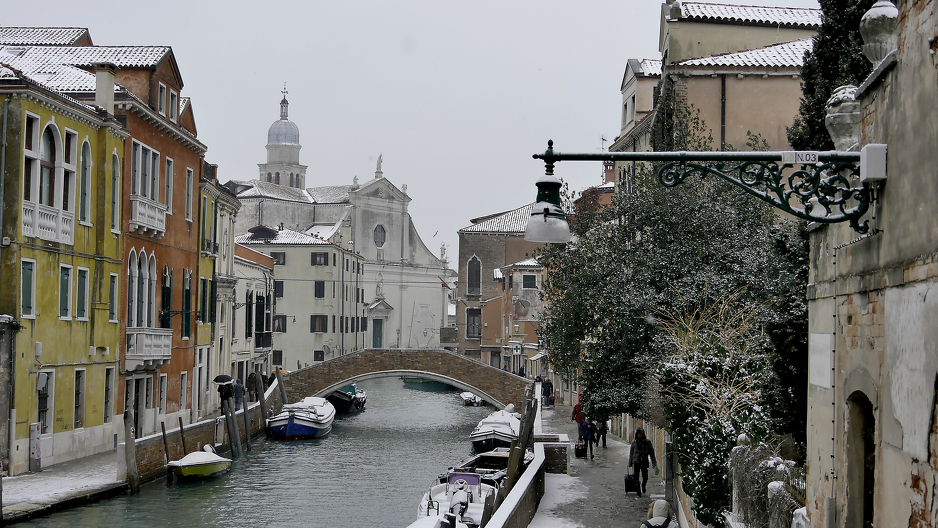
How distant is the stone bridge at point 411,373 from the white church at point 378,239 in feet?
82.9

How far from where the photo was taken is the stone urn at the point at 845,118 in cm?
573

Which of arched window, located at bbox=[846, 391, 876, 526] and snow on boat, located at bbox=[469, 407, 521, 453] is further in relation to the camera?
snow on boat, located at bbox=[469, 407, 521, 453]

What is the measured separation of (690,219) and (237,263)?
21.6 meters

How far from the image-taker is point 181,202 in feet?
80.6

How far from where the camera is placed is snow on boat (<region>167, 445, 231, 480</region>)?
19.3 m

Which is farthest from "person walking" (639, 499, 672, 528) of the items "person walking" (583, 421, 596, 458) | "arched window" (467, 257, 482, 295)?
"arched window" (467, 257, 482, 295)

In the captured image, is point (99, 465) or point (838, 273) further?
point (99, 465)

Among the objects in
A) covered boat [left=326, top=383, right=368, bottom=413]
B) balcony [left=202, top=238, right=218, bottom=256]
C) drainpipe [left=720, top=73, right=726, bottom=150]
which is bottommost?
covered boat [left=326, top=383, right=368, bottom=413]

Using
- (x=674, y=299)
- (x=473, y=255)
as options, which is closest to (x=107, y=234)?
(x=674, y=299)

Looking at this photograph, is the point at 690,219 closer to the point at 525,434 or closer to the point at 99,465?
the point at 525,434

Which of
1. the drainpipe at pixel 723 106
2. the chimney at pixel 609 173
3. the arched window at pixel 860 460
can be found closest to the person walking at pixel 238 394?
the drainpipe at pixel 723 106

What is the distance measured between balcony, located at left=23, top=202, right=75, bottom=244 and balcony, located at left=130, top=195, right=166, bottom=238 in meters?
2.53

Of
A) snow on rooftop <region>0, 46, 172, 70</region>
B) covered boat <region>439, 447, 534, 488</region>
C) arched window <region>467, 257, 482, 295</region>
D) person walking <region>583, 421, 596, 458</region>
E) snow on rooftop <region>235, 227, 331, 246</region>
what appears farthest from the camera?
arched window <region>467, 257, 482, 295</region>

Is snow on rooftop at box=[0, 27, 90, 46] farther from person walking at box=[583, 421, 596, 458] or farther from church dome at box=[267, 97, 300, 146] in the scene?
church dome at box=[267, 97, 300, 146]
